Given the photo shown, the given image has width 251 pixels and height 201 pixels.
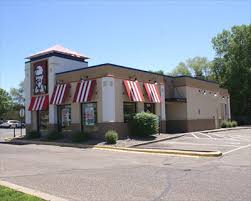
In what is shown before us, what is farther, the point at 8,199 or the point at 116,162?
the point at 116,162

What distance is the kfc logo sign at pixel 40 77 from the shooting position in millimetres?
29178

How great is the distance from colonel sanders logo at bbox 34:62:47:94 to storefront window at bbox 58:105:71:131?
2283 mm

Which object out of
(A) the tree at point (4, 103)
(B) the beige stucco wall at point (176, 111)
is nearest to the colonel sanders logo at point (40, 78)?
(B) the beige stucco wall at point (176, 111)

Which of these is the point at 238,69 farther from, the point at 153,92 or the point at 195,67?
the point at 153,92

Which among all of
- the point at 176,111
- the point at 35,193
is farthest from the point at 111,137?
the point at 35,193

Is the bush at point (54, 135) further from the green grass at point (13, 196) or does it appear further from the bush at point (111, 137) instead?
the green grass at point (13, 196)

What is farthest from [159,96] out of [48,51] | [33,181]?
[33,181]

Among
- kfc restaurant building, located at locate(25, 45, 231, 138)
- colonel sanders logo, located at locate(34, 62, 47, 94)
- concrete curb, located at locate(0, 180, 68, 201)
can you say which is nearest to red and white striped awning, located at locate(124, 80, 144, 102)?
kfc restaurant building, located at locate(25, 45, 231, 138)

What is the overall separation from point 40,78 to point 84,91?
5365 mm

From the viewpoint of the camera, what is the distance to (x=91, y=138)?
25469 mm

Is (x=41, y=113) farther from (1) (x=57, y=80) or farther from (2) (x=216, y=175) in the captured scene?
(2) (x=216, y=175)

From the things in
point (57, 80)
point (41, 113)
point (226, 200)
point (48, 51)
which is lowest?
point (226, 200)

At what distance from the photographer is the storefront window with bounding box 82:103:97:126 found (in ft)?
84.8

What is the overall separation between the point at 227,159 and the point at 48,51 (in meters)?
17.9
